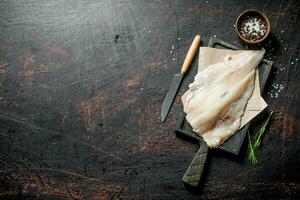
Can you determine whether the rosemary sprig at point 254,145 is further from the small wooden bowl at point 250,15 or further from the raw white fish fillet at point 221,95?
the small wooden bowl at point 250,15

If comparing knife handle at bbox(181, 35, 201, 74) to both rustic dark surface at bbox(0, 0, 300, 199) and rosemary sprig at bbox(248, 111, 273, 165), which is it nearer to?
rustic dark surface at bbox(0, 0, 300, 199)

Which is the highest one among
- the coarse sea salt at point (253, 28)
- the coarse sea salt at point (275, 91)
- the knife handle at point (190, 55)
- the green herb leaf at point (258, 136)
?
the coarse sea salt at point (253, 28)

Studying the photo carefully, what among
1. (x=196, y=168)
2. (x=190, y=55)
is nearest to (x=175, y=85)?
(x=190, y=55)

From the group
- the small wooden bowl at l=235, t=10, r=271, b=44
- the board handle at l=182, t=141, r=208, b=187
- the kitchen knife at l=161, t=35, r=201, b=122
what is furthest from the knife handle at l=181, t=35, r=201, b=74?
the board handle at l=182, t=141, r=208, b=187

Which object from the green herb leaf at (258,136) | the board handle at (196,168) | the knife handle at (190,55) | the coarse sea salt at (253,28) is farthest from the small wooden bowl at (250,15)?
the board handle at (196,168)

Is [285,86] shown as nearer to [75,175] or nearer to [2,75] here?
[75,175]

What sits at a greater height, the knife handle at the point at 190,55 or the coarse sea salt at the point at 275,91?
the knife handle at the point at 190,55

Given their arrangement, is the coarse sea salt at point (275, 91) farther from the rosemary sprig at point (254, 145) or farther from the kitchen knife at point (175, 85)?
the kitchen knife at point (175, 85)
